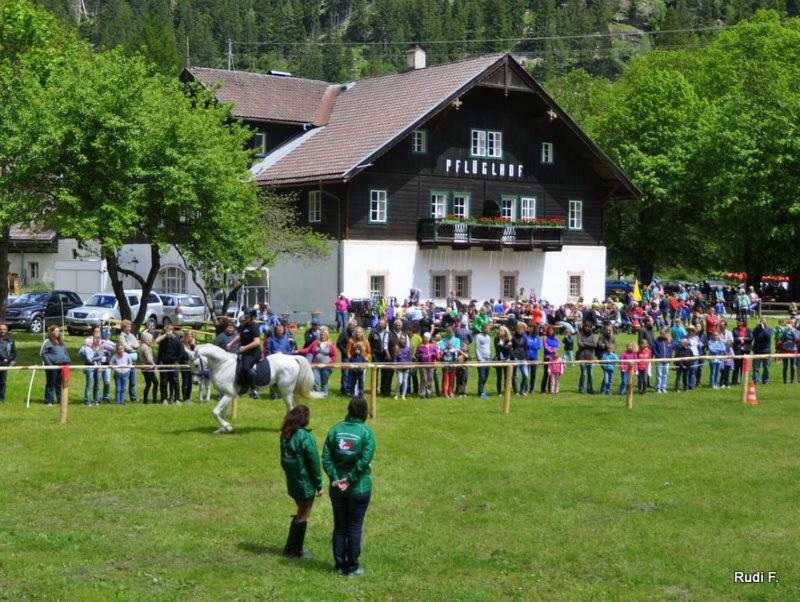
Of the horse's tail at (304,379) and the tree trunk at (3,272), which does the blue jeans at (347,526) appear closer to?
the horse's tail at (304,379)

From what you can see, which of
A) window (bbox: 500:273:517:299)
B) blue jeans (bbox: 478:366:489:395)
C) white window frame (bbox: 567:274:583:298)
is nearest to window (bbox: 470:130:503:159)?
window (bbox: 500:273:517:299)

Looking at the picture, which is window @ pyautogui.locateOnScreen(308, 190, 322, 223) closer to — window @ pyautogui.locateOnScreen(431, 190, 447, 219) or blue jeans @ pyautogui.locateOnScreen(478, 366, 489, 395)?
window @ pyautogui.locateOnScreen(431, 190, 447, 219)

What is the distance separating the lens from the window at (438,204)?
5041 centimetres

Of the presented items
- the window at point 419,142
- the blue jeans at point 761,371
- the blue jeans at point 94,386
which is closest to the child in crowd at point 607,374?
the blue jeans at point 761,371

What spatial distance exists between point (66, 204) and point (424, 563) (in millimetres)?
22502

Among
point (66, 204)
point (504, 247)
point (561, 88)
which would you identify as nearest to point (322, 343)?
point (66, 204)

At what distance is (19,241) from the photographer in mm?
61594

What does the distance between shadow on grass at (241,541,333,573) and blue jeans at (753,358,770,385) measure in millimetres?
Result: 20824

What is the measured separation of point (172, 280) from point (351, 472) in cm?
4121

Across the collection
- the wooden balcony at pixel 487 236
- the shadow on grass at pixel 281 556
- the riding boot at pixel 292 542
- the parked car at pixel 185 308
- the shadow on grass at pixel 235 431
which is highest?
the wooden balcony at pixel 487 236

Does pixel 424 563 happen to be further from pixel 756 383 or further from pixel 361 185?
pixel 361 185

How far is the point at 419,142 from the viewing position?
49844 millimetres

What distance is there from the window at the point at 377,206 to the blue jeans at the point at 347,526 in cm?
3597

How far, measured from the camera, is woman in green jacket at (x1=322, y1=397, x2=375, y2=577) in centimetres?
1216
